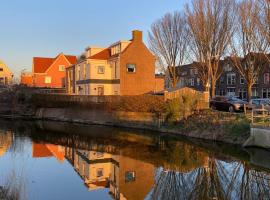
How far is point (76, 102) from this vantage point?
43562 mm

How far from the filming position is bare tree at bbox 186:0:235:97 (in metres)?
34.8

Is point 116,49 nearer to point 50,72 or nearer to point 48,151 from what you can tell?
point 48,151

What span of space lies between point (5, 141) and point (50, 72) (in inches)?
1865

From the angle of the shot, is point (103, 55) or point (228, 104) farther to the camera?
point (103, 55)

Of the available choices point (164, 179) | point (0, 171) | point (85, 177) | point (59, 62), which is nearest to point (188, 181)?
point (164, 179)

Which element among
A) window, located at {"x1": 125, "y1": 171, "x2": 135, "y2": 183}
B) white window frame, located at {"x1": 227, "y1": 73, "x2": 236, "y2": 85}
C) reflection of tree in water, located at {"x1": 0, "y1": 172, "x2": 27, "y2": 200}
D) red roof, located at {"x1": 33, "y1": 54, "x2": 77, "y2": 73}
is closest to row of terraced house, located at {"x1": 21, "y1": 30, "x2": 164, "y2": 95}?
red roof, located at {"x1": 33, "y1": 54, "x2": 77, "y2": 73}

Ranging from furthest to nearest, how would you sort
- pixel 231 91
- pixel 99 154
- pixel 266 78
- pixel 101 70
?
pixel 231 91, pixel 266 78, pixel 101 70, pixel 99 154

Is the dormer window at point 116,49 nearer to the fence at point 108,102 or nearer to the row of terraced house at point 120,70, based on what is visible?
the row of terraced house at point 120,70

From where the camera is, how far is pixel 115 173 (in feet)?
54.7

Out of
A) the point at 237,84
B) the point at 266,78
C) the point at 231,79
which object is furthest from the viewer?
the point at 231,79

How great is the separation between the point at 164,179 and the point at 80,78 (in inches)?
1499

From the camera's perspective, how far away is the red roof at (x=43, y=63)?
72.6 m

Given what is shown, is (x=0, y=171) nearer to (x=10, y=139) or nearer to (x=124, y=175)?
(x=124, y=175)

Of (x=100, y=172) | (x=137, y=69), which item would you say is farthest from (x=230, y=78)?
(x=100, y=172)
